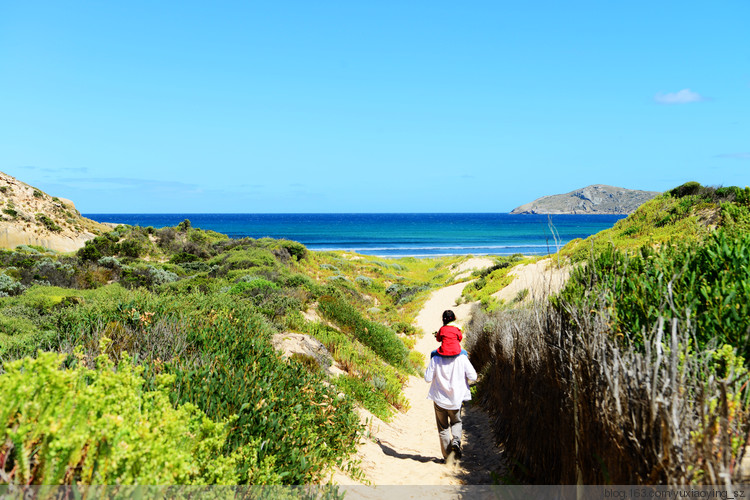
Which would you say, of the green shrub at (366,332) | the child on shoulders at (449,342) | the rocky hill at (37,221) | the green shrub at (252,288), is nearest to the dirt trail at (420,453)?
the child on shoulders at (449,342)

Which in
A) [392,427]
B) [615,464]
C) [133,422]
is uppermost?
[133,422]

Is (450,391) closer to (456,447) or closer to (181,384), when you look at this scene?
(456,447)

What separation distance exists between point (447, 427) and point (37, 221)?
104ft

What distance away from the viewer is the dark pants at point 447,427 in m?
6.30

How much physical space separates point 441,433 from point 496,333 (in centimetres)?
390

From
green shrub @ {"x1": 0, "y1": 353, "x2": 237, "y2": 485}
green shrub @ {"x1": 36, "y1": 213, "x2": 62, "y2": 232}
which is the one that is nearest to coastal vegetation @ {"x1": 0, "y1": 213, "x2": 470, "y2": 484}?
green shrub @ {"x1": 0, "y1": 353, "x2": 237, "y2": 485}

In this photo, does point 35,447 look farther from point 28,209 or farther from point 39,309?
point 28,209

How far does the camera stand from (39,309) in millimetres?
10070

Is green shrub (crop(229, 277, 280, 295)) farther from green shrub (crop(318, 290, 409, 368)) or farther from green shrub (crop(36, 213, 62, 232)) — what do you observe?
green shrub (crop(36, 213, 62, 232))

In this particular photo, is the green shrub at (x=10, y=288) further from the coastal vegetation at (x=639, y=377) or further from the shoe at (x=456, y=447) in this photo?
the coastal vegetation at (x=639, y=377)

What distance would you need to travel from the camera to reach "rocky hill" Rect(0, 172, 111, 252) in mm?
26484

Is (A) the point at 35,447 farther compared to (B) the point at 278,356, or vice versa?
(B) the point at 278,356

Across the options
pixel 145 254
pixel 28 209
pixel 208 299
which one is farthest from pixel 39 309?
pixel 28 209

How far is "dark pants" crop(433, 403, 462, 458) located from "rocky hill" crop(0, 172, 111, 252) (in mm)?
28182
